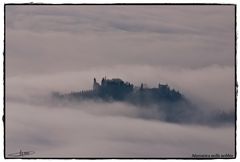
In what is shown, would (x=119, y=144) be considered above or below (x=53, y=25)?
below

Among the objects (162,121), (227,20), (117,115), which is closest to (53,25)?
(117,115)

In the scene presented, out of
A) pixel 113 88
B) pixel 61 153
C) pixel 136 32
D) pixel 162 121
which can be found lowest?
pixel 61 153

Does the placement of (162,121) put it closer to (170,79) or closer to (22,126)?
(170,79)

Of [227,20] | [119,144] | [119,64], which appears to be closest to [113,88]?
[119,64]

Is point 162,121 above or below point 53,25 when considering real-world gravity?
below

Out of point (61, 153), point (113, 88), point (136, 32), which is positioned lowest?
point (61, 153)

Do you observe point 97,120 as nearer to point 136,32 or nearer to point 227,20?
point 136,32

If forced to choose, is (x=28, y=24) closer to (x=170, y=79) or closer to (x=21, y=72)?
(x=21, y=72)

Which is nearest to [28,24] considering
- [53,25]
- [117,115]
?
[53,25]
